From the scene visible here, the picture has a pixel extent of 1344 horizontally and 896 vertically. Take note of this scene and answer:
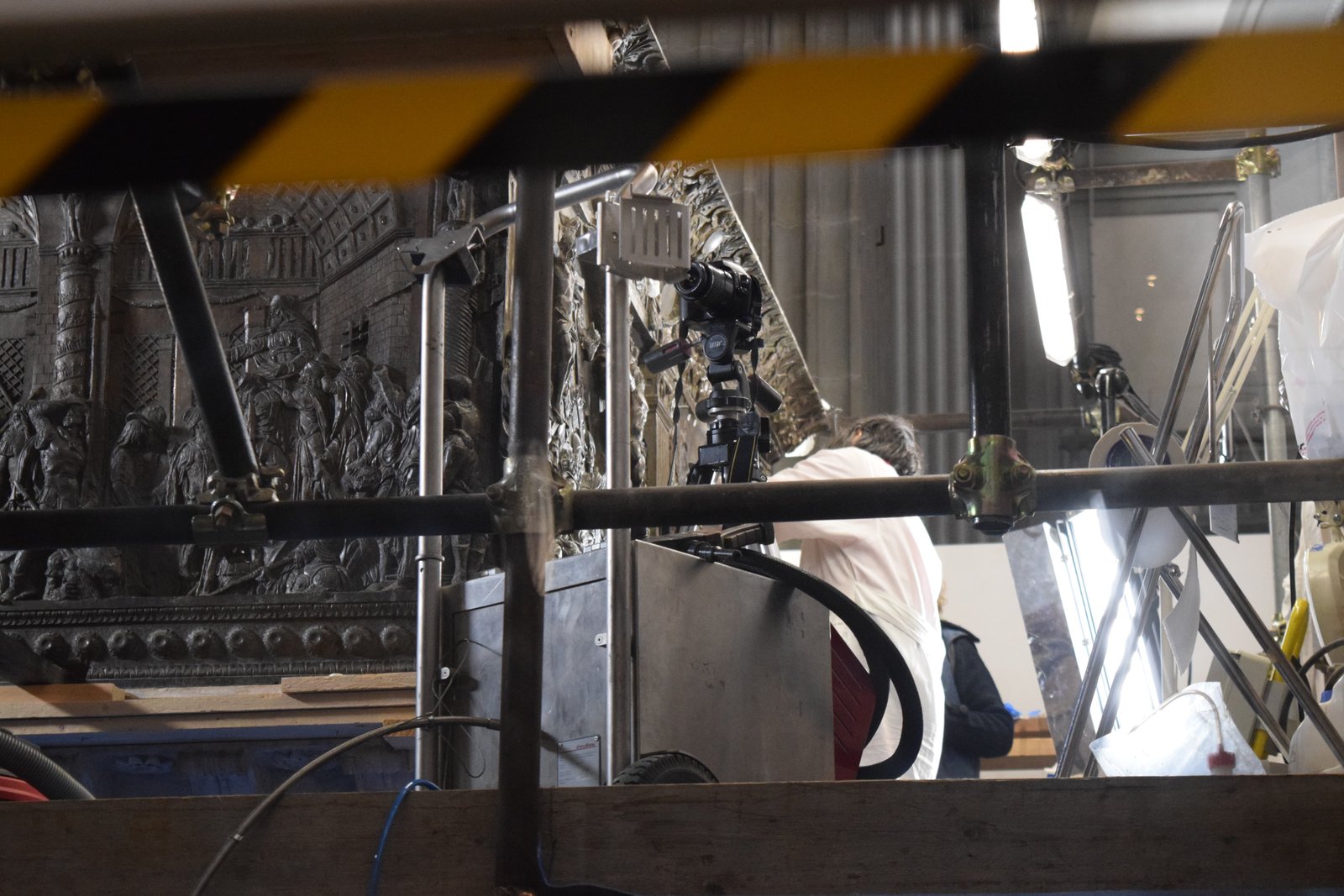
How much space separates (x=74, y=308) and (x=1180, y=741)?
2809mm

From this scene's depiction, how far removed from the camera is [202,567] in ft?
11.1

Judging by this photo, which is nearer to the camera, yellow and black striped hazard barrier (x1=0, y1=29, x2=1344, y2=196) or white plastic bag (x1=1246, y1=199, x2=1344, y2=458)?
yellow and black striped hazard barrier (x1=0, y1=29, x2=1344, y2=196)

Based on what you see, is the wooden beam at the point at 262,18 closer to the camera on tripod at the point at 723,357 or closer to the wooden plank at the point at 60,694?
the camera on tripod at the point at 723,357

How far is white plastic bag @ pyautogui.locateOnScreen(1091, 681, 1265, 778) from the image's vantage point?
1.81 meters

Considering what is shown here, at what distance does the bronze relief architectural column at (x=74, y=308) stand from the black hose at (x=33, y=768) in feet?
8.06

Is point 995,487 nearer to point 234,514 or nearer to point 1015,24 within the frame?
point 1015,24

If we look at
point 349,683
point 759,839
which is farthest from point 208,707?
point 759,839

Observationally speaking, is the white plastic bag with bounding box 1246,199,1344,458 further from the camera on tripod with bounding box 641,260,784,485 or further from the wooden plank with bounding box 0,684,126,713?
the wooden plank with bounding box 0,684,126,713

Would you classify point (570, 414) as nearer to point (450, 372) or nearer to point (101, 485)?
point (450, 372)

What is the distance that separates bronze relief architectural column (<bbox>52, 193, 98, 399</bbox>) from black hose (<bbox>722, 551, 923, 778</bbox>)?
2.10 metres

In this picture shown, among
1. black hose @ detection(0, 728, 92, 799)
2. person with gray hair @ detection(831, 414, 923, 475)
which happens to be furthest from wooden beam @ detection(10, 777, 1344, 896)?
person with gray hair @ detection(831, 414, 923, 475)

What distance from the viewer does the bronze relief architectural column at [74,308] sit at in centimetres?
360

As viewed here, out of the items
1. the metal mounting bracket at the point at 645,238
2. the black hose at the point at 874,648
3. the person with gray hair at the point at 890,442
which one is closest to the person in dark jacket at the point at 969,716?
the person with gray hair at the point at 890,442

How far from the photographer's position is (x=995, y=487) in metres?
0.97
